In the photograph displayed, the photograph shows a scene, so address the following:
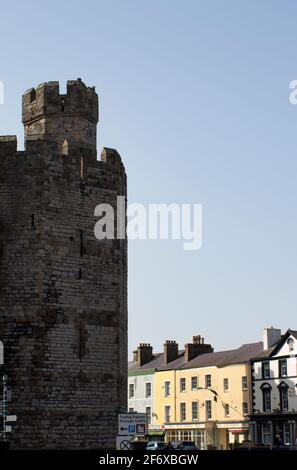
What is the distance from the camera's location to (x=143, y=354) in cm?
7031

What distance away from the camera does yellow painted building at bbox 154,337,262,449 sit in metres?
57.9

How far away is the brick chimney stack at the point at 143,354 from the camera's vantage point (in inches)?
2749

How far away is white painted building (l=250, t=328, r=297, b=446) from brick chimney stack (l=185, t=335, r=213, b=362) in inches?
312

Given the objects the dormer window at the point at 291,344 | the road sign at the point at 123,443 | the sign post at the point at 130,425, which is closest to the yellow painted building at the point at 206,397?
the dormer window at the point at 291,344

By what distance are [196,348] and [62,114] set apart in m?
36.5

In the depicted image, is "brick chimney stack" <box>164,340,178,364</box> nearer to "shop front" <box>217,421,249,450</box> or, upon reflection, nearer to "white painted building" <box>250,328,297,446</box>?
"shop front" <box>217,421,249,450</box>

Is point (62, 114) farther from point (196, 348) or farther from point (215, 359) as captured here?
point (196, 348)

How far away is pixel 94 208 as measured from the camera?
2966cm

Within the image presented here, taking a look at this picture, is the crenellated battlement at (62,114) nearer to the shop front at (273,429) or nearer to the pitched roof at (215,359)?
the shop front at (273,429)

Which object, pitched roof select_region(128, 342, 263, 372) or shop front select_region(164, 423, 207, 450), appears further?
shop front select_region(164, 423, 207, 450)

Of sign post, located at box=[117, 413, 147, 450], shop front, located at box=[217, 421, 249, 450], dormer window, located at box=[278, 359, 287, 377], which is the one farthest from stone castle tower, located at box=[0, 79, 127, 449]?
shop front, located at box=[217, 421, 249, 450]

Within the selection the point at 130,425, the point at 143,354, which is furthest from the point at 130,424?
the point at 143,354

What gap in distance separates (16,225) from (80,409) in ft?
21.8
